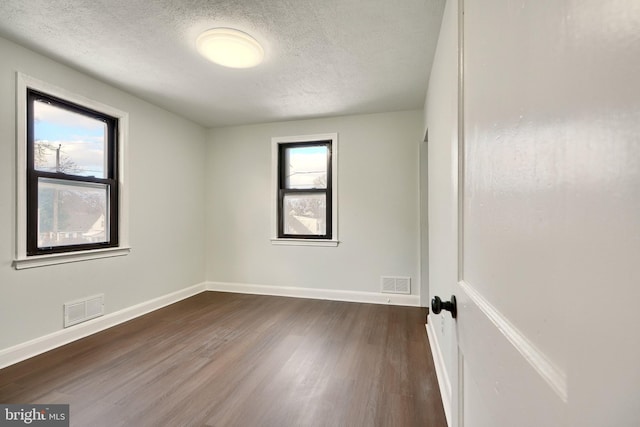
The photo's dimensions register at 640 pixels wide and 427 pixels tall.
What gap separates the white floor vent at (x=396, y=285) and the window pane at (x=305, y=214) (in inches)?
41.7

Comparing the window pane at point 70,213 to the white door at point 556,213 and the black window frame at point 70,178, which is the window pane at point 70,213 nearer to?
the black window frame at point 70,178

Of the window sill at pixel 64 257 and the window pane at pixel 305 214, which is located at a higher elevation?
the window pane at pixel 305 214

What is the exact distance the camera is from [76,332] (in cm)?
259

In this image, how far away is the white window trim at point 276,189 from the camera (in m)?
3.87

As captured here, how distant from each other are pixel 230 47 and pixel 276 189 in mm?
2194

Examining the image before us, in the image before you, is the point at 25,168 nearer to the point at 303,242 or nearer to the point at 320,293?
the point at 303,242

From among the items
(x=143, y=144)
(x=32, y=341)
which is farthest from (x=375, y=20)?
(x=32, y=341)

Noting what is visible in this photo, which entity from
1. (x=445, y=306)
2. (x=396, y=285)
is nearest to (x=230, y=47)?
(x=445, y=306)

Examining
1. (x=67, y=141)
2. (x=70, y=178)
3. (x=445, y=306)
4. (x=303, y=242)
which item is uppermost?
(x=67, y=141)

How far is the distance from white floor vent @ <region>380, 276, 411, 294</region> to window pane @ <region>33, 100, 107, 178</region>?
3.48m

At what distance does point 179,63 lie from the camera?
2486 millimetres

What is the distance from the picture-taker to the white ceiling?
1.84m

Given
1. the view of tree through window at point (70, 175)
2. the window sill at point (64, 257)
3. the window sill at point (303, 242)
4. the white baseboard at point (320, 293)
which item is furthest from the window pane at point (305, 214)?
the view of tree through window at point (70, 175)

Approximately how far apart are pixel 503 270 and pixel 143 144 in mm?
3790
